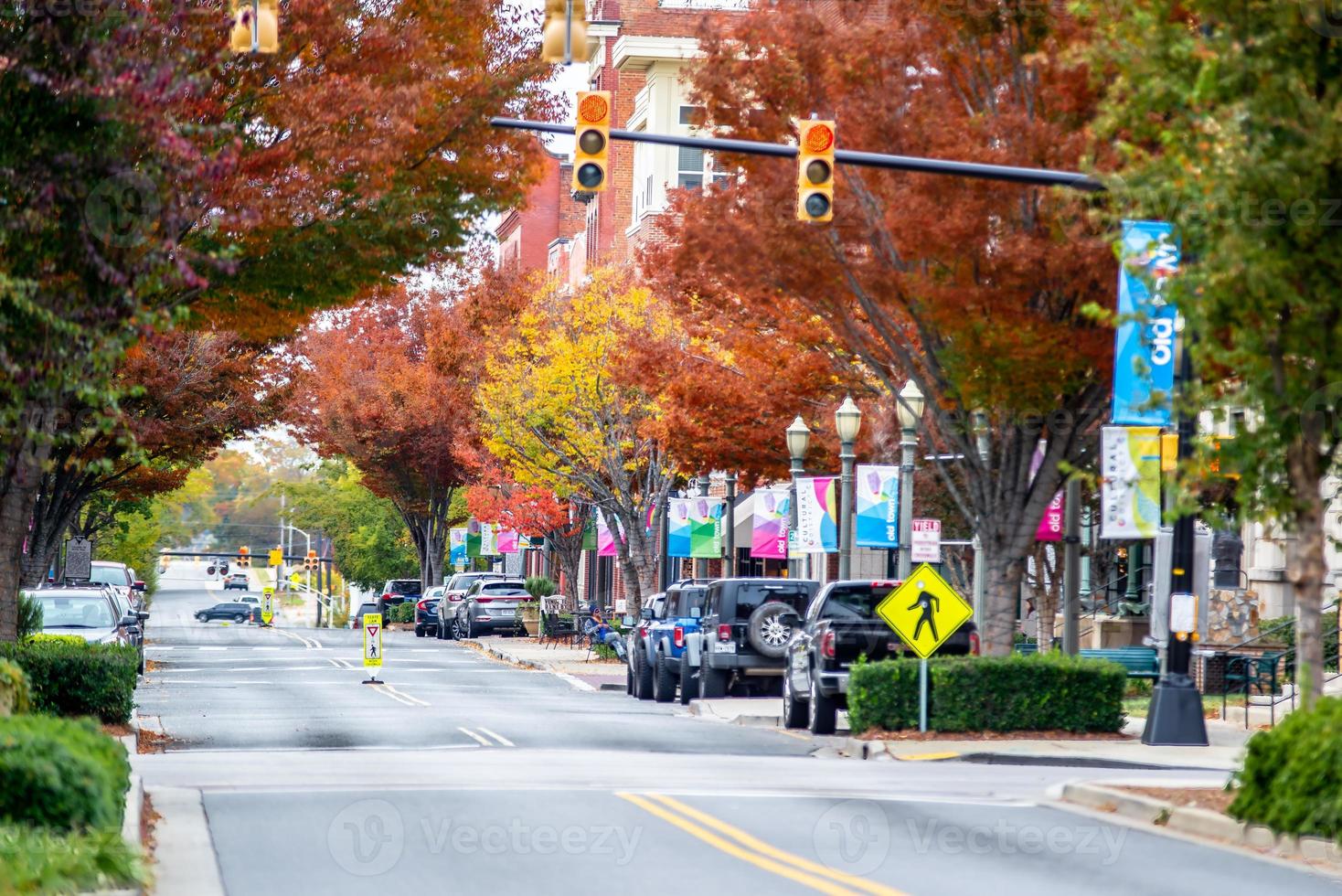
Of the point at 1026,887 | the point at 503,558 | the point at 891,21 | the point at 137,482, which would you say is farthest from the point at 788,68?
the point at 503,558

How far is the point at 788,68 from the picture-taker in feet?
69.5

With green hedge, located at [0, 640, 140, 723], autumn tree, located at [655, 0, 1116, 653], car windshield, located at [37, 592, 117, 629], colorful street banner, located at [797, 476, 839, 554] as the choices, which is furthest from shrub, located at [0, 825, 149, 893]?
colorful street banner, located at [797, 476, 839, 554]

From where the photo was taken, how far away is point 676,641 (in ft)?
103

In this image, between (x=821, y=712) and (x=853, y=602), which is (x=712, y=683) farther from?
(x=853, y=602)

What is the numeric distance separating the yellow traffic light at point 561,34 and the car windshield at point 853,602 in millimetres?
10771

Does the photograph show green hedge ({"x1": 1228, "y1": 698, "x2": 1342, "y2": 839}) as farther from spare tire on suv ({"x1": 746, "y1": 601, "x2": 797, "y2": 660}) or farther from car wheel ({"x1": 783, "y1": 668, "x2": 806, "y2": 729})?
spare tire on suv ({"x1": 746, "y1": 601, "x2": 797, "y2": 660})

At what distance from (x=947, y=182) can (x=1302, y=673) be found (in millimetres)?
8149

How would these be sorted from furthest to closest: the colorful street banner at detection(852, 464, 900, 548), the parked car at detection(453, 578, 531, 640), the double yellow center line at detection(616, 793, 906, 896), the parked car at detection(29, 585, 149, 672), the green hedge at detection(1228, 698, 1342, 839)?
the parked car at detection(453, 578, 531, 640), the parked car at detection(29, 585, 149, 672), the colorful street banner at detection(852, 464, 900, 548), the green hedge at detection(1228, 698, 1342, 839), the double yellow center line at detection(616, 793, 906, 896)

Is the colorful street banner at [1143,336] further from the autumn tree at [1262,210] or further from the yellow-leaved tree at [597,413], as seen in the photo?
the yellow-leaved tree at [597,413]

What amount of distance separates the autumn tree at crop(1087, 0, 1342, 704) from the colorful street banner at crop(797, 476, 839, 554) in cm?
1716

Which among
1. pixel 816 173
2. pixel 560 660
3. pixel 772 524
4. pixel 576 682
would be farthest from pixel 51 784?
pixel 560 660

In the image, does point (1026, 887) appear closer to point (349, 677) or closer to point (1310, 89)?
point (1310, 89)

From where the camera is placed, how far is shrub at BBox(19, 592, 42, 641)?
84.5ft

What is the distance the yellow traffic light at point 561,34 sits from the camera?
1380 centimetres
